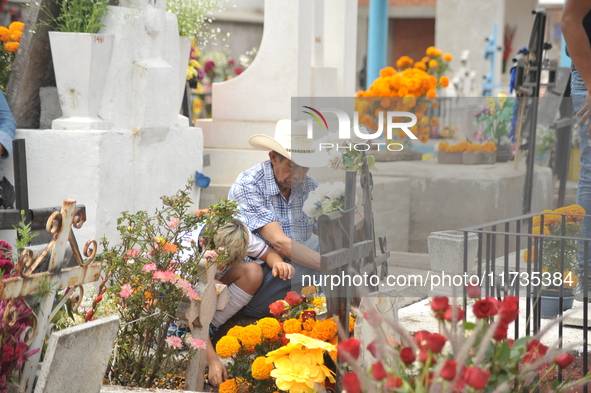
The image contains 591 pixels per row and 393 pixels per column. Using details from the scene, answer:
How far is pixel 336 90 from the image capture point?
774cm

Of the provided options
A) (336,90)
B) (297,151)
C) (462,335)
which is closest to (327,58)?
(336,90)

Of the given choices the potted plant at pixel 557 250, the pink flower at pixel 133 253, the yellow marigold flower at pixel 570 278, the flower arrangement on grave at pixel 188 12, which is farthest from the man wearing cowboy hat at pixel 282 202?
the flower arrangement on grave at pixel 188 12

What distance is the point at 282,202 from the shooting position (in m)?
3.48

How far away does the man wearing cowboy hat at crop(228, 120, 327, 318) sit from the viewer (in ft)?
9.80

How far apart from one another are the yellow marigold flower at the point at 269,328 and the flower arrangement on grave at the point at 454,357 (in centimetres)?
106

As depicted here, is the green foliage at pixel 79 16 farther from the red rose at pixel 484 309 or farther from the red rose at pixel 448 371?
the red rose at pixel 448 371

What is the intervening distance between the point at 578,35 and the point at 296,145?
1.27 meters

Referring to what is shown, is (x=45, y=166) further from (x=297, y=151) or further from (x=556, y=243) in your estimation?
(x=556, y=243)

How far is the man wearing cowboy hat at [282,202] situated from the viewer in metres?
2.99

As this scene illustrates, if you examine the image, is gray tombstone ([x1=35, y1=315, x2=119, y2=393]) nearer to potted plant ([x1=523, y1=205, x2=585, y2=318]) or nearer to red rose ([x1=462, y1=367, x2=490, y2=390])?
red rose ([x1=462, y1=367, x2=490, y2=390])

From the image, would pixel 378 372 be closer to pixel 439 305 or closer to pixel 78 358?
pixel 439 305

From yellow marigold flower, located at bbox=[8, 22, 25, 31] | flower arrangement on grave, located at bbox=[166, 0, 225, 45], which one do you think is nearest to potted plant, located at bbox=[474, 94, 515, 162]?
flower arrangement on grave, located at bbox=[166, 0, 225, 45]

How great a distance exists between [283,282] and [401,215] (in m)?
1.85

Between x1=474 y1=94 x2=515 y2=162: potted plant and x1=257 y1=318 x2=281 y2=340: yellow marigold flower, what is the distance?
4650 millimetres
